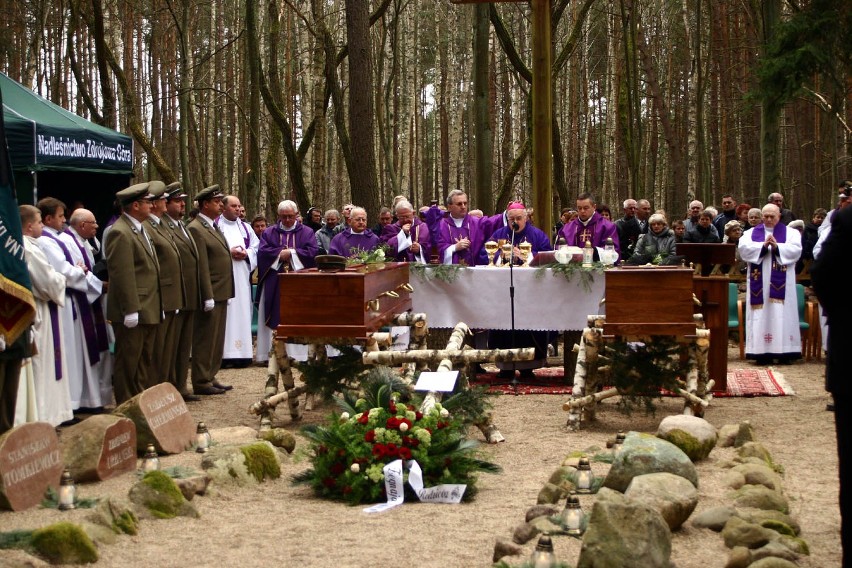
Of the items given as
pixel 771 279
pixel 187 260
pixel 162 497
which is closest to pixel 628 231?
pixel 771 279

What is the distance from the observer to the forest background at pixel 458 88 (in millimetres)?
19344

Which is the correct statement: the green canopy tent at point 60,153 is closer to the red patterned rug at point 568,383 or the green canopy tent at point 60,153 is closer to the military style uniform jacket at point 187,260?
the military style uniform jacket at point 187,260

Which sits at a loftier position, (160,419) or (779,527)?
(160,419)

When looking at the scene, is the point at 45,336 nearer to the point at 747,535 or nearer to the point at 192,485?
the point at 192,485

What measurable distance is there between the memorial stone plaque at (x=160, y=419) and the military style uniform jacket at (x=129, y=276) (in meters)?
1.70

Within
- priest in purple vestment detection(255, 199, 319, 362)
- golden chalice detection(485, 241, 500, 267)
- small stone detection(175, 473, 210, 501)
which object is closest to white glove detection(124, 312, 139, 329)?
small stone detection(175, 473, 210, 501)

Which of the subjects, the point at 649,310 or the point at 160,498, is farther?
the point at 649,310

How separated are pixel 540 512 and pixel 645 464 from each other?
86cm

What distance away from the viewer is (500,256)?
13.0m

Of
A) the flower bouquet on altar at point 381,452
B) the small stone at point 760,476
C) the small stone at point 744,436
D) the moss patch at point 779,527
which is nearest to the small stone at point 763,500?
the small stone at point 760,476

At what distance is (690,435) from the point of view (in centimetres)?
852

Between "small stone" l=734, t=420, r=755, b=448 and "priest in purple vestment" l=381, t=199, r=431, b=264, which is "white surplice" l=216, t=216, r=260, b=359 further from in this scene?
"small stone" l=734, t=420, r=755, b=448

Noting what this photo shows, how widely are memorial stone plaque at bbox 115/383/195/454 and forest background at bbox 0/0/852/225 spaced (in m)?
7.93

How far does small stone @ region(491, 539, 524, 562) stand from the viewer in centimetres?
578
